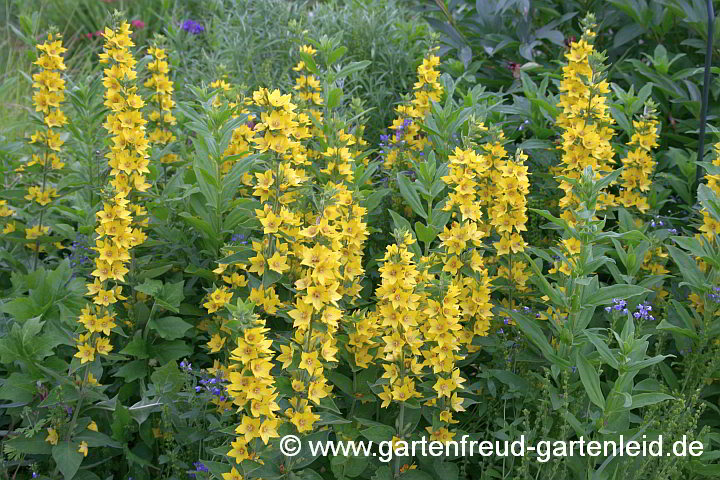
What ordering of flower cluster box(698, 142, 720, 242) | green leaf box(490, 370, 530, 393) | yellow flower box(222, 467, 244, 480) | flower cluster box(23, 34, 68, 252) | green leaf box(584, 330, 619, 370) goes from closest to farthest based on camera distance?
yellow flower box(222, 467, 244, 480) → green leaf box(584, 330, 619, 370) → green leaf box(490, 370, 530, 393) → flower cluster box(698, 142, 720, 242) → flower cluster box(23, 34, 68, 252)

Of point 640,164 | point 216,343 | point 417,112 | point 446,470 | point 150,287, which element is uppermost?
point 417,112

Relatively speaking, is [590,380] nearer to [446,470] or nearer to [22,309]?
[446,470]

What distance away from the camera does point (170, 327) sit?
2514 mm

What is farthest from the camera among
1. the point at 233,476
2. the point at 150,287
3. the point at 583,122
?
the point at 583,122

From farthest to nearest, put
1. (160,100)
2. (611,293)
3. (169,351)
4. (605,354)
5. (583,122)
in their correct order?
(160,100) < (583,122) < (169,351) < (611,293) < (605,354)

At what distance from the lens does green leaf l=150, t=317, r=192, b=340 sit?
8.16ft

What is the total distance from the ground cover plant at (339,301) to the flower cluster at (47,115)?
1cm

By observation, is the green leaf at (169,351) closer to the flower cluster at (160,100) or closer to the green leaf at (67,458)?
the green leaf at (67,458)

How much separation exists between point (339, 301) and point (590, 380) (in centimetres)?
73

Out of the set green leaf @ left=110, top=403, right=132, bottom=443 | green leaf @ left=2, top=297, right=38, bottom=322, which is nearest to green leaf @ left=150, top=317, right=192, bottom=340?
green leaf @ left=110, top=403, right=132, bottom=443

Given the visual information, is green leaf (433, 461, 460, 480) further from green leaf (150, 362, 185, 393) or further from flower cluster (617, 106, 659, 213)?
flower cluster (617, 106, 659, 213)

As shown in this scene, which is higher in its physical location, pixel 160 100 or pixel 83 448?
pixel 160 100

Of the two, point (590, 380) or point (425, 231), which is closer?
point (590, 380)

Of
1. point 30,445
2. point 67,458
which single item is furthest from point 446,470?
point 30,445
